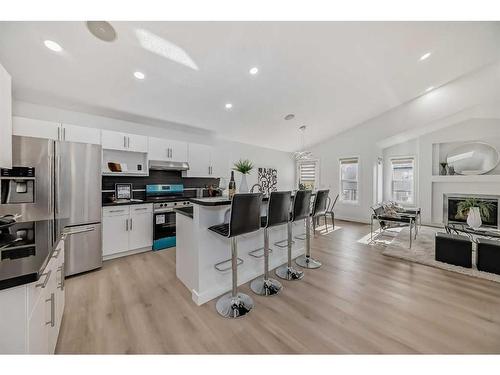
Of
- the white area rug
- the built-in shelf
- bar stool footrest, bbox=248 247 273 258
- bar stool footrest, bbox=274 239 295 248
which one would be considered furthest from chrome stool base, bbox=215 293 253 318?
the built-in shelf

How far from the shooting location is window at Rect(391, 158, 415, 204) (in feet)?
20.2

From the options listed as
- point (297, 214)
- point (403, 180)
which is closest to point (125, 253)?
point (297, 214)

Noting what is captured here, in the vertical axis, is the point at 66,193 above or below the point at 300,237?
above

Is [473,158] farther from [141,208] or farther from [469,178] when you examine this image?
[141,208]

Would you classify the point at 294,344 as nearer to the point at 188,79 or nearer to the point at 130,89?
the point at 188,79

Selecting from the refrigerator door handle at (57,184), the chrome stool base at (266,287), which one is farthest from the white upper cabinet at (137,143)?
the chrome stool base at (266,287)

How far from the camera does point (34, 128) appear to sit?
281 cm

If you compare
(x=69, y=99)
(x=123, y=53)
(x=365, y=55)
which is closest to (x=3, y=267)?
(x=123, y=53)

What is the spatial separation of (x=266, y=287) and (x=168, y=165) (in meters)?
2.92

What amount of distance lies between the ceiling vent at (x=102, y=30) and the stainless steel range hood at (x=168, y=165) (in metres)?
2.02

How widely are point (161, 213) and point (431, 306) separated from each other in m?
3.90

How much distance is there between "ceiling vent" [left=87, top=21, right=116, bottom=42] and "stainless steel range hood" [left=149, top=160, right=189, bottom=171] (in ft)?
6.64

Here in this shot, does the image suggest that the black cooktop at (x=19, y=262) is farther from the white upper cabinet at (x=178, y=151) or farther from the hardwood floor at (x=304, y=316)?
the white upper cabinet at (x=178, y=151)

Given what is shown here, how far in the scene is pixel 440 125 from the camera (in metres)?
5.37
